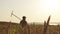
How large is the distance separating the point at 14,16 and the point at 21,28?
21cm

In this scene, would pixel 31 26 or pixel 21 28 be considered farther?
pixel 31 26

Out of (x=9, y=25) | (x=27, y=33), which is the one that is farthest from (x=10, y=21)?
(x=27, y=33)

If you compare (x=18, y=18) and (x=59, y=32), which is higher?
(x=18, y=18)

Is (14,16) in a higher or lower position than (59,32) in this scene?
higher

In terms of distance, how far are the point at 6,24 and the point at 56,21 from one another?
1.58ft

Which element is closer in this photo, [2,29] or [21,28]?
[21,28]

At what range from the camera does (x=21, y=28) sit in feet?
3.26

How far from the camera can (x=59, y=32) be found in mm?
1186

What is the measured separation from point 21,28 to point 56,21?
39 centimetres

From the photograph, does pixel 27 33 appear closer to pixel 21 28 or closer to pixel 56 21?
pixel 21 28

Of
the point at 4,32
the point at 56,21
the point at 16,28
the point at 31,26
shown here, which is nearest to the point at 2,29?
the point at 4,32

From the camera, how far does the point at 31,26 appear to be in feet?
3.73

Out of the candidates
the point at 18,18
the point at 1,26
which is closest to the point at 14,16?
the point at 18,18

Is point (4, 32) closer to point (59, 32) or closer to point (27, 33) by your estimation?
point (27, 33)
